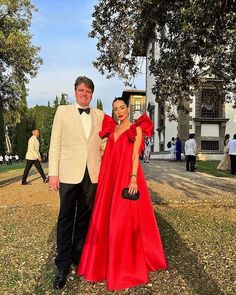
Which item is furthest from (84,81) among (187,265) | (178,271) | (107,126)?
(187,265)

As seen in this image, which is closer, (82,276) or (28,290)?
(28,290)

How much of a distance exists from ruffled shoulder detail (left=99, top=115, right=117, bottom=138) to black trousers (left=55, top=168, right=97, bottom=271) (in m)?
0.47

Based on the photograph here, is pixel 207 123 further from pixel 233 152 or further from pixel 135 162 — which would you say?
pixel 135 162

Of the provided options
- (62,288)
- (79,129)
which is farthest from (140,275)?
(79,129)

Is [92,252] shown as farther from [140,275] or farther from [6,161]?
[6,161]

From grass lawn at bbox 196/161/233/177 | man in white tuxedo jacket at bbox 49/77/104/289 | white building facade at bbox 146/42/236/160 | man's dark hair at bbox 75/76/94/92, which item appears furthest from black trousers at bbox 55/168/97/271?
white building facade at bbox 146/42/236/160

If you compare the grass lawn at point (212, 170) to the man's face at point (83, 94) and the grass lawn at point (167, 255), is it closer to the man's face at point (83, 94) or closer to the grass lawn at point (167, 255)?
the grass lawn at point (167, 255)

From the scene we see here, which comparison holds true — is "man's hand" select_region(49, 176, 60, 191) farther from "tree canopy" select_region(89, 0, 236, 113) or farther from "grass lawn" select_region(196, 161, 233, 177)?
"grass lawn" select_region(196, 161, 233, 177)

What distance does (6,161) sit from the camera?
4328 cm

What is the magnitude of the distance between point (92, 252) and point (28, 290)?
2.49 feet

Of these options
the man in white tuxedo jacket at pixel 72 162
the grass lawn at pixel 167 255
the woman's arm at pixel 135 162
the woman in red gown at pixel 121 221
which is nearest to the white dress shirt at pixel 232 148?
the grass lawn at pixel 167 255

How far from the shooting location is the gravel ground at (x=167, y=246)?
432cm

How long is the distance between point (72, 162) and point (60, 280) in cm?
126

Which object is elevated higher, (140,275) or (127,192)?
(127,192)
